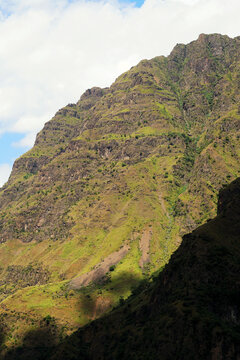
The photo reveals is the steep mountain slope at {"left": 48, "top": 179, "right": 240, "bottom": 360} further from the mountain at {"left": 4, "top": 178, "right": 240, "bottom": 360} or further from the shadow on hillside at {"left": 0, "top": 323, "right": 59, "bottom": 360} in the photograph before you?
the shadow on hillside at {"left": 0, "top": 323, "right": 59, "bottom": 360}

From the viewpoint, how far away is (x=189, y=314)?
Answer: 93875 millimetres

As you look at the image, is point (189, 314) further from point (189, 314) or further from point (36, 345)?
point (36, 345)

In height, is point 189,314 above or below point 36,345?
above

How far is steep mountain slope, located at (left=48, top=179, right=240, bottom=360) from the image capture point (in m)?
87.4

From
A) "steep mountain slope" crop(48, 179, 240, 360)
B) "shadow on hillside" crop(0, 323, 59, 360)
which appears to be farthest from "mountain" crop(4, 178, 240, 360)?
"shadow on hillside" crop(0, 323, 59, 360)

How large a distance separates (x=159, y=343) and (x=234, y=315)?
71.8 ft

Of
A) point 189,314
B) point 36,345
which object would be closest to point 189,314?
point 189,314

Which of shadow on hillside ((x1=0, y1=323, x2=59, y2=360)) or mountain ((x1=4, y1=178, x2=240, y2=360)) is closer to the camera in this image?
mountain ((x1=4, y1=178, x2=240, y2=360))

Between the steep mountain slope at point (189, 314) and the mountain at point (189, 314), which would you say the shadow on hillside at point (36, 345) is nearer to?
the mountain at point (189, 314)

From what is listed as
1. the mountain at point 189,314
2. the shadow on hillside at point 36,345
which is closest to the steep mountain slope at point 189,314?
the mountain at point 189,314

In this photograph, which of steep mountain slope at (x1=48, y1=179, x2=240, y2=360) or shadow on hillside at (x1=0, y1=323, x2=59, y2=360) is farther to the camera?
shadow on hillside at (x1=0, y1=323, x2=59, y2=360)

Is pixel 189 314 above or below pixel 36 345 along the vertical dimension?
above

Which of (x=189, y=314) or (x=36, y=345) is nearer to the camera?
(x=189, y=314)

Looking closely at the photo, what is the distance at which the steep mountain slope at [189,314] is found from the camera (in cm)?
8738
